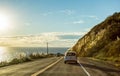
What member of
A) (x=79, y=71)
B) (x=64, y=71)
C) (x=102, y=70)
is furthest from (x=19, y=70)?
(x=102, y=70)

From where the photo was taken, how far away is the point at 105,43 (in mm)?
78812

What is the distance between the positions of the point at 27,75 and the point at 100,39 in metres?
65.7

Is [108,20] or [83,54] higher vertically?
[108,20]

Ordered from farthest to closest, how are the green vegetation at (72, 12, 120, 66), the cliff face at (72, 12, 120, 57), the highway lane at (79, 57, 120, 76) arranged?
the cliff face at (72, 12, 120, 57) < the green vegetation at (72, 12, 120, 66) < the highway lane at (79, 57, 120, 76)

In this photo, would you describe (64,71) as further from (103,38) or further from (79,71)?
(103,38)

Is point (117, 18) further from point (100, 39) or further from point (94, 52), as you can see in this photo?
point (94, 52)

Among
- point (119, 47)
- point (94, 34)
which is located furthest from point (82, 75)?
point (94, 34)

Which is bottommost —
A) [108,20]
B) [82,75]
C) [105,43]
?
[82,75]

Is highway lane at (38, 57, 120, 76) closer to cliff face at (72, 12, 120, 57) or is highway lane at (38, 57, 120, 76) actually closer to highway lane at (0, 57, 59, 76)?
highway lane at (0, 57, 59, 76)

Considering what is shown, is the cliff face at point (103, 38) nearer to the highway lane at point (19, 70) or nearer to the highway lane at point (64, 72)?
the highway lane at point (19, 70)

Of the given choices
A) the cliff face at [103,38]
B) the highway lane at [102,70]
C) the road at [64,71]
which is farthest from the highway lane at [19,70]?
the cliff face at [103,38]

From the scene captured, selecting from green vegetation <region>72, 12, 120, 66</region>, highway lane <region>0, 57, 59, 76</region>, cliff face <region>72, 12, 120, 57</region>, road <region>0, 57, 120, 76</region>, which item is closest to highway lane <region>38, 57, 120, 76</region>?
road <region>0, 57, 120, 76</region>

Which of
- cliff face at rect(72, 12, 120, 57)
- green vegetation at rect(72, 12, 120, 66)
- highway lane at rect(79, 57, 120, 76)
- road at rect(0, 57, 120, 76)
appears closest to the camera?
road at rect(0, 57, 120, 76)

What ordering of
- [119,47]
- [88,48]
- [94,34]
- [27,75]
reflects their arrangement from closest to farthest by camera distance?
[27,75], [119,47], [88,48], [94,34]
